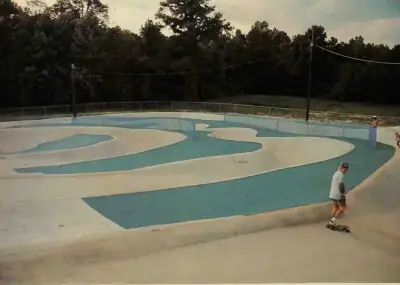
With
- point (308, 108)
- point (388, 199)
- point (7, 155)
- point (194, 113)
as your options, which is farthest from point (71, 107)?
point (388, 199)

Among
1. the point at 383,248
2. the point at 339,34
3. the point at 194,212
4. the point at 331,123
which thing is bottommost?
the point at 383,248

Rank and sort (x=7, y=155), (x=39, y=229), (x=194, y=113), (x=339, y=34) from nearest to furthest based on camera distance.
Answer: (x=39, y=229) → (x=7, y=155) → (x=339, y=34) → (x=194, y=113)

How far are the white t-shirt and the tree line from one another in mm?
305

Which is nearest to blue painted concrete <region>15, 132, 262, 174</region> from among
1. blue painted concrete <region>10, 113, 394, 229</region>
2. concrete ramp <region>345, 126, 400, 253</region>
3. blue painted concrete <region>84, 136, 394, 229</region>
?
blue painted concrete <region>10, 113, 394, 229</region>

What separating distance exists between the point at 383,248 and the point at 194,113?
0.93 metres

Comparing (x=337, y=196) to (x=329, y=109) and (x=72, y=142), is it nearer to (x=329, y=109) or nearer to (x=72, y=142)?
(x=329, y=109)

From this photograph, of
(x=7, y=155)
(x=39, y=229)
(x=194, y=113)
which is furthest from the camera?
(x=194, y=113)

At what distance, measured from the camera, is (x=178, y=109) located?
2.14 meters

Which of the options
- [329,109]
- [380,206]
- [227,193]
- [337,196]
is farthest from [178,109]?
[380,206]

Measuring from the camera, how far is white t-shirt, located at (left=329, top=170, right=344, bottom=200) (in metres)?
1.90

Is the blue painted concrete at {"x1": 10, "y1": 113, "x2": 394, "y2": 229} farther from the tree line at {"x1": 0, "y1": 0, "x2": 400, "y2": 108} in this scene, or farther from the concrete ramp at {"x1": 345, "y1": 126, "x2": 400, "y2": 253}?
the tree line at {"x1": 0, "y1": 0, "x2": 400, "y2": 108}

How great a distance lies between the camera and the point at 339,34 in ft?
6.56

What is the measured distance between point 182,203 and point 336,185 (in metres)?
0.59

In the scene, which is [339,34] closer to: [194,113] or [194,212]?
[194,113]
